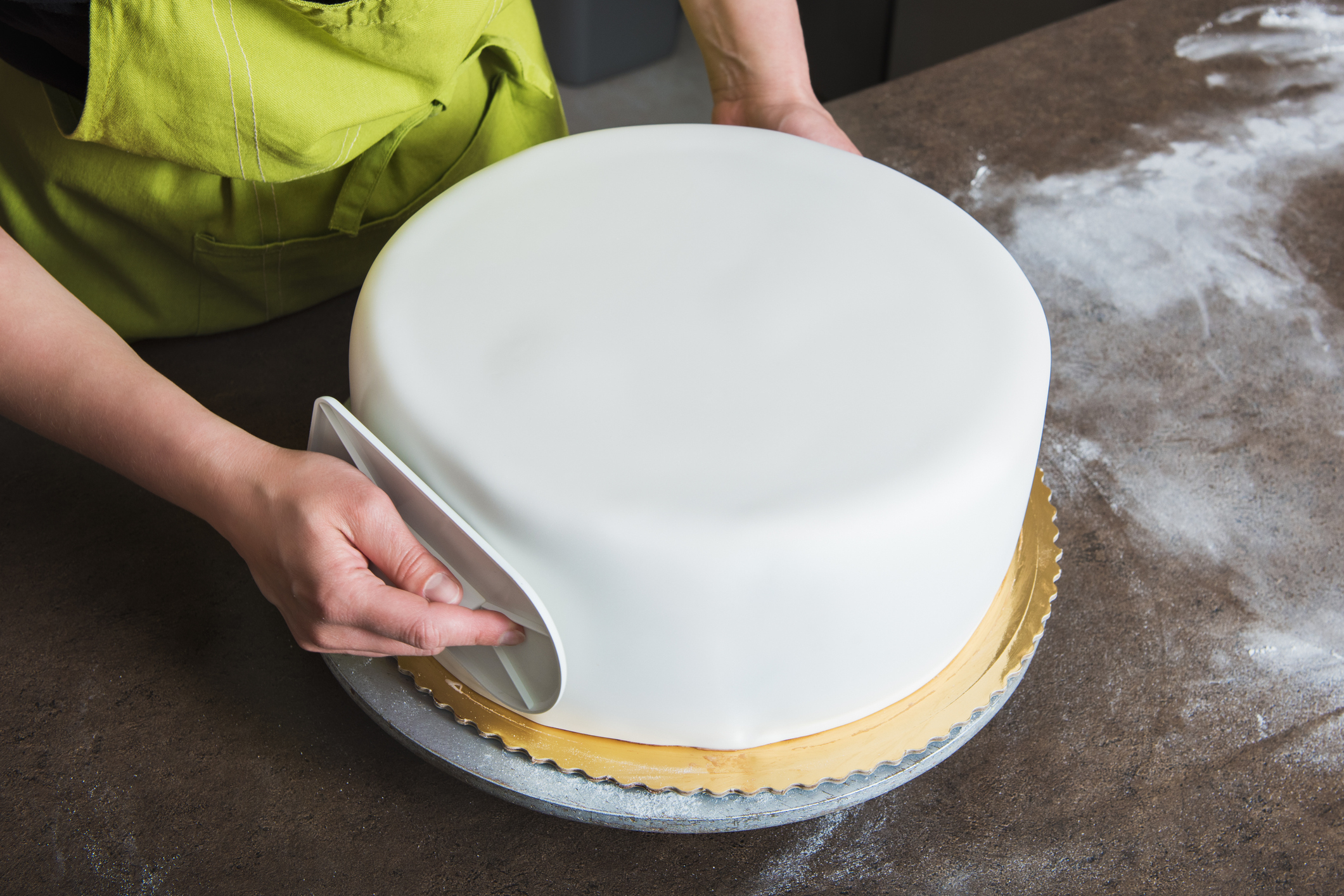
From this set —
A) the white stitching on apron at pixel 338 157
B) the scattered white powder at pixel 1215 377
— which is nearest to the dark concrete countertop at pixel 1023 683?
the scattered white powder at pixel 1215 377

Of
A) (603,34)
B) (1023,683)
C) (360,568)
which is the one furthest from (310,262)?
(603,34)

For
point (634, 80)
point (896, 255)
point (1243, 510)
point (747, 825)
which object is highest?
point (896, 255)

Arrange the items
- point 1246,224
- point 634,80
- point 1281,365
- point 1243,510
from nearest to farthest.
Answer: point 1243,510 → point 1281,365 → point 1246,224 → point 634,80

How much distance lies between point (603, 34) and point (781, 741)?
8.32 ft

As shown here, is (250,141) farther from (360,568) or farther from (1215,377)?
(1215,377)

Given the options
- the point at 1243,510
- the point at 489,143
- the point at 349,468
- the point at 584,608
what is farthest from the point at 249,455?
the point at 1243,510

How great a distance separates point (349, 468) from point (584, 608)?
173 mm

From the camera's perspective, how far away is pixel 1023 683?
2.68 ft

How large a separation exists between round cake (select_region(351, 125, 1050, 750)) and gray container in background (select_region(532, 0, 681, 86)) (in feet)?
7.14

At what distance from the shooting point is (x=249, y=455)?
2.15 feet

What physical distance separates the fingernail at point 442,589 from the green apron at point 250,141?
0.39 m

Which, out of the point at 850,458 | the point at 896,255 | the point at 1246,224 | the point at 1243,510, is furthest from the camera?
the point at 1246,224

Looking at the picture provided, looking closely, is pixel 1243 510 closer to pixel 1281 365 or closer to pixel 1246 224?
pixel 1281 365

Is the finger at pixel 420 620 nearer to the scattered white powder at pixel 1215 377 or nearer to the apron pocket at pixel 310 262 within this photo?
the scattered white powder at pixel 1215 377
